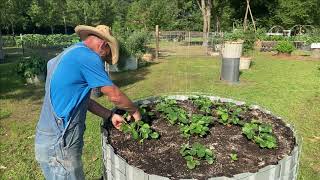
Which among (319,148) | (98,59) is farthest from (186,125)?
(319,148)

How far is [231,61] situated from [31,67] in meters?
7.09

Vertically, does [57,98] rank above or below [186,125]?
above

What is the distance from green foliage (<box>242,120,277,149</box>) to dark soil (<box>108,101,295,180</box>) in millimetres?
55

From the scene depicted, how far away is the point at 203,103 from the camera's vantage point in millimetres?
4223

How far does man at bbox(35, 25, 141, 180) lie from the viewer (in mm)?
2723

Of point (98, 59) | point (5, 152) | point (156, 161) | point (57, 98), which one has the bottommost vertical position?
point (5, 152)

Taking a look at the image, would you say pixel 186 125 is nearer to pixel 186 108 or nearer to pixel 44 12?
pixel 186 108

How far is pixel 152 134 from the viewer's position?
10.6 ft

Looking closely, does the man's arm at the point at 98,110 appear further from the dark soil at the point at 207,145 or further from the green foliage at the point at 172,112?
the green foliage at the point at 172,112

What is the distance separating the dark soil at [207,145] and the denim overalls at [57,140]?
38cm

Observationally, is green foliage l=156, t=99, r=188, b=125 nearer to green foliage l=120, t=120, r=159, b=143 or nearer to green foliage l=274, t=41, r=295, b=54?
green foliage l=120, t=120, r=159, b=143

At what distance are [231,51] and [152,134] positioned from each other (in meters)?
8.96

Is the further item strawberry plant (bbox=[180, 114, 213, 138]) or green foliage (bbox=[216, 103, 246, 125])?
green foliage (bbox=[216, 103, 246, 125])

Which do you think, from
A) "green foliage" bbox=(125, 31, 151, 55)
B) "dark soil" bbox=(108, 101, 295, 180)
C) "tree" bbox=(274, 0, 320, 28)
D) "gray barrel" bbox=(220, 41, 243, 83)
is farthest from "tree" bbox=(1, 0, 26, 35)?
"dark soil" bbox=(108, 101, 295, 180)
